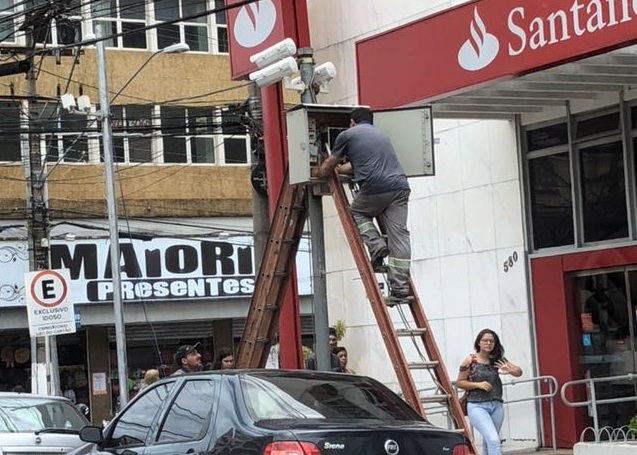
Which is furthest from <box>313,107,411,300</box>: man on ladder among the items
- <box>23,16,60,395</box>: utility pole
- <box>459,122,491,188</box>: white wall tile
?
<box>23,16,60,395</box>: utility pole

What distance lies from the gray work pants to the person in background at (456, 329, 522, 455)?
6.20 feet

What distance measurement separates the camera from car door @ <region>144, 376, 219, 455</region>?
8562mm

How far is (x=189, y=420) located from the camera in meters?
8.88

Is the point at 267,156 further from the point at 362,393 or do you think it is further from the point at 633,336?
the point at 362,393

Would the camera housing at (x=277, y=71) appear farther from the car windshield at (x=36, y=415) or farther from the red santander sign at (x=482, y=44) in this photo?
the car windshield at (x=36, y=415)

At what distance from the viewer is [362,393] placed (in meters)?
9.09

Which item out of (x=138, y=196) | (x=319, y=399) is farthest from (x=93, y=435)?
(x=138, y=196)

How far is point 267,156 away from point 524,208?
3.63 meters

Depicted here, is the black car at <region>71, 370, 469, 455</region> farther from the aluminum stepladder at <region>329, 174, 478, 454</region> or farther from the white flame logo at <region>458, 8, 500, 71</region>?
the white flame logo at <region>458, 8, 500, 71</region>


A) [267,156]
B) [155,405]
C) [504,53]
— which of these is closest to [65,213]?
[267,156]

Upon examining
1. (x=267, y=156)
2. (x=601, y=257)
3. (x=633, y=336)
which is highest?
(x=267, y=156)

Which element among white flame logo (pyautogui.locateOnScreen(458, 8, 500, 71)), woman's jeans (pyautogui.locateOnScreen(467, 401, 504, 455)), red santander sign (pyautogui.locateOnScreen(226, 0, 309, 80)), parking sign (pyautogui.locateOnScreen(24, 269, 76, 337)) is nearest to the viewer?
woman's jeans (pyautogui.locateOnScreen(467, 401, 504, 455))

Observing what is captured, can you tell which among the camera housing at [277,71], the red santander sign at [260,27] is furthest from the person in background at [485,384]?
the red santander sign at [260,27]

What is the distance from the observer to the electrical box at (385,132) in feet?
39.1
